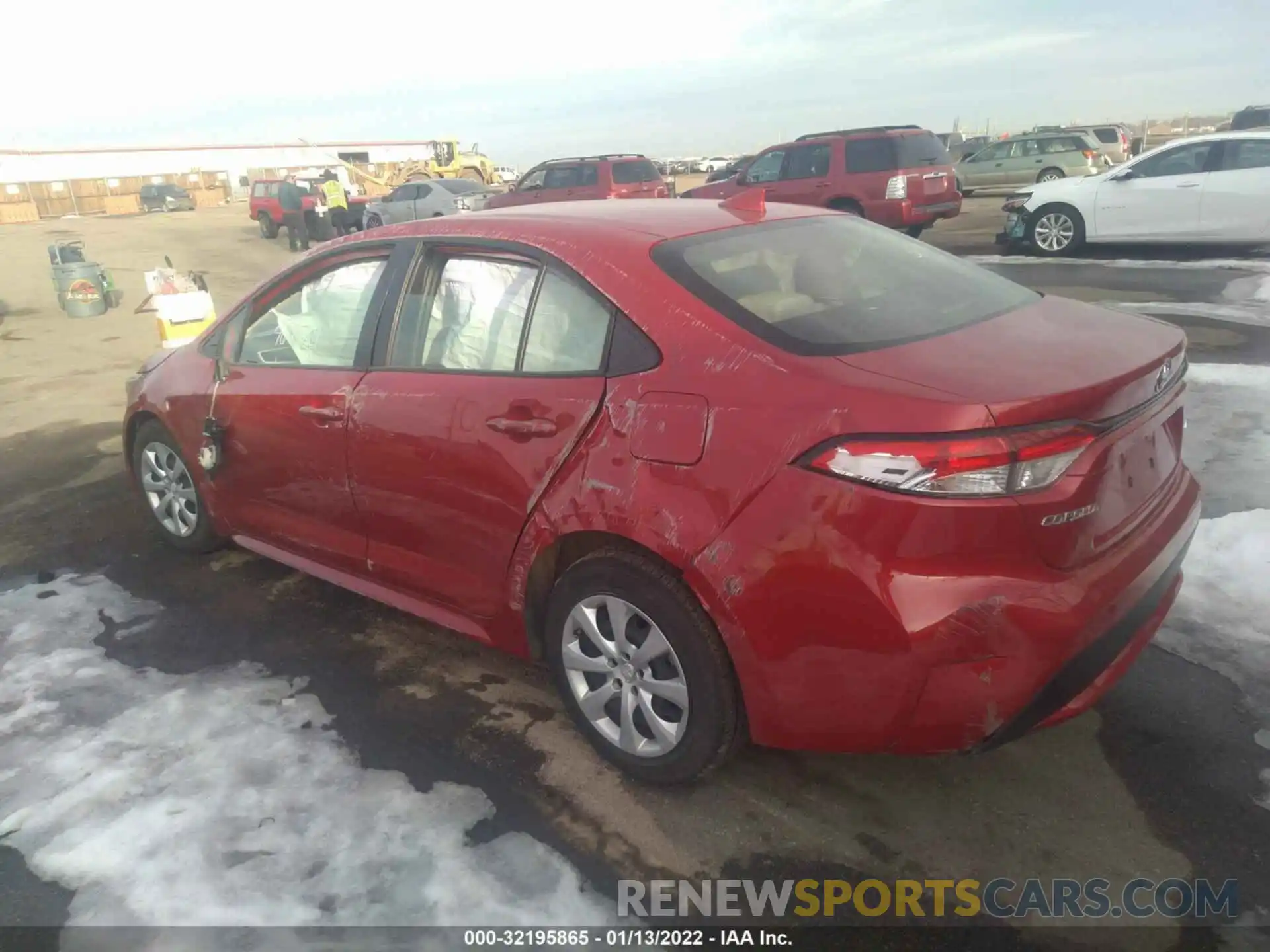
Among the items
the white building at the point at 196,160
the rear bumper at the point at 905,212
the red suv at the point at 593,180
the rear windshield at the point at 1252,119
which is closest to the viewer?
the rear bumper at the point at 905,212

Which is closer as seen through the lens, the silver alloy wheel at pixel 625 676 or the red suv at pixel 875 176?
the silver alloy wheel at pixel 625 676

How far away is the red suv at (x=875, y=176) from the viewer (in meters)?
14.7

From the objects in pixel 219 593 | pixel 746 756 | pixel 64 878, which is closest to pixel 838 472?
pixel 746 756

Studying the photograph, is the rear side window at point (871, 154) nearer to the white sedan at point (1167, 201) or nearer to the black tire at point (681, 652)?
the white sedan at point (1167, 201)

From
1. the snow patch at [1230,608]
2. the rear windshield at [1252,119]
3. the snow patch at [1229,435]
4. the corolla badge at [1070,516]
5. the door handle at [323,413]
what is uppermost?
the rear windshield at [1252,119]

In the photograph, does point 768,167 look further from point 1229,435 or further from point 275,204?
point 275,204

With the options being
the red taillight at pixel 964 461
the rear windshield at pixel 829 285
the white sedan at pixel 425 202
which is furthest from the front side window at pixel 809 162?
the red taillight at pixel 964 461

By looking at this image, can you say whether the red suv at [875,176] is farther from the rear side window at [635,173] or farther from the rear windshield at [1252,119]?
the rear windshield at [1252,119]

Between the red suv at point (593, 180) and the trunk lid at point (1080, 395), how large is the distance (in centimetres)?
1590

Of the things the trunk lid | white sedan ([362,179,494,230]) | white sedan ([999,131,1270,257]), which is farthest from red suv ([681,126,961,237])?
the trunk lid

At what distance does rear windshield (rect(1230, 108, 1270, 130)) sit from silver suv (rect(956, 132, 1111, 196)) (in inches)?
111

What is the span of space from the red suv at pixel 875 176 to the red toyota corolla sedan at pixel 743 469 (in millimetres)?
12264

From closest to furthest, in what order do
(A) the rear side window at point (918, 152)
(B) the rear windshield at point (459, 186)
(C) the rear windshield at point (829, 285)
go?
(C) the rear windshield at point (829, 285) → (A) the rear side window at point (918, 152) → (B) the rear windshield at point (459, 186)

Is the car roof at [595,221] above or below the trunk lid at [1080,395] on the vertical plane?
above
